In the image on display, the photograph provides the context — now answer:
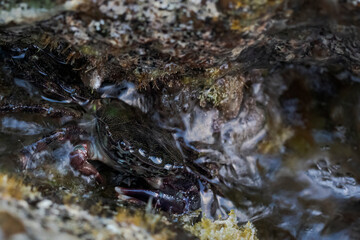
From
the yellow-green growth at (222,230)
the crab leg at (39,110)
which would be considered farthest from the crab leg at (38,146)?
the yellow-green growth at (222,230)

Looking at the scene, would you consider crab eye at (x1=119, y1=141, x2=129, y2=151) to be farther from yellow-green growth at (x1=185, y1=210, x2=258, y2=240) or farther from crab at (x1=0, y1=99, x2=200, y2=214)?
yellow-green growth at (x1=185, y1=210, x2=258, y2=240)

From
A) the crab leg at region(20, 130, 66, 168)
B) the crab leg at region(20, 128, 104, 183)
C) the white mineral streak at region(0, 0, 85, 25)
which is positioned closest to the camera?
the white mineral streak at region(0, 0, 85, 25)

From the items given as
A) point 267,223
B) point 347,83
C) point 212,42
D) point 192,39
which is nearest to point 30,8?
point 192,39

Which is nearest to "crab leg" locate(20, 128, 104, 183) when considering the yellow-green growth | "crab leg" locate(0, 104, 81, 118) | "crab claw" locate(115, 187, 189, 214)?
"crab leg" locate(0, 104, 81, 118)

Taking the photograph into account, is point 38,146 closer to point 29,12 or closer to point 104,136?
point 104,136

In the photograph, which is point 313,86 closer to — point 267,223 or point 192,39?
point 267,223

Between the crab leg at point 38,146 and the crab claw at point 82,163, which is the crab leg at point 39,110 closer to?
the crab leg at point 38,146

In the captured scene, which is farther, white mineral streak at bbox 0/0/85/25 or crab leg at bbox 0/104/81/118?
crab leg at bbox 0/104/81/118
